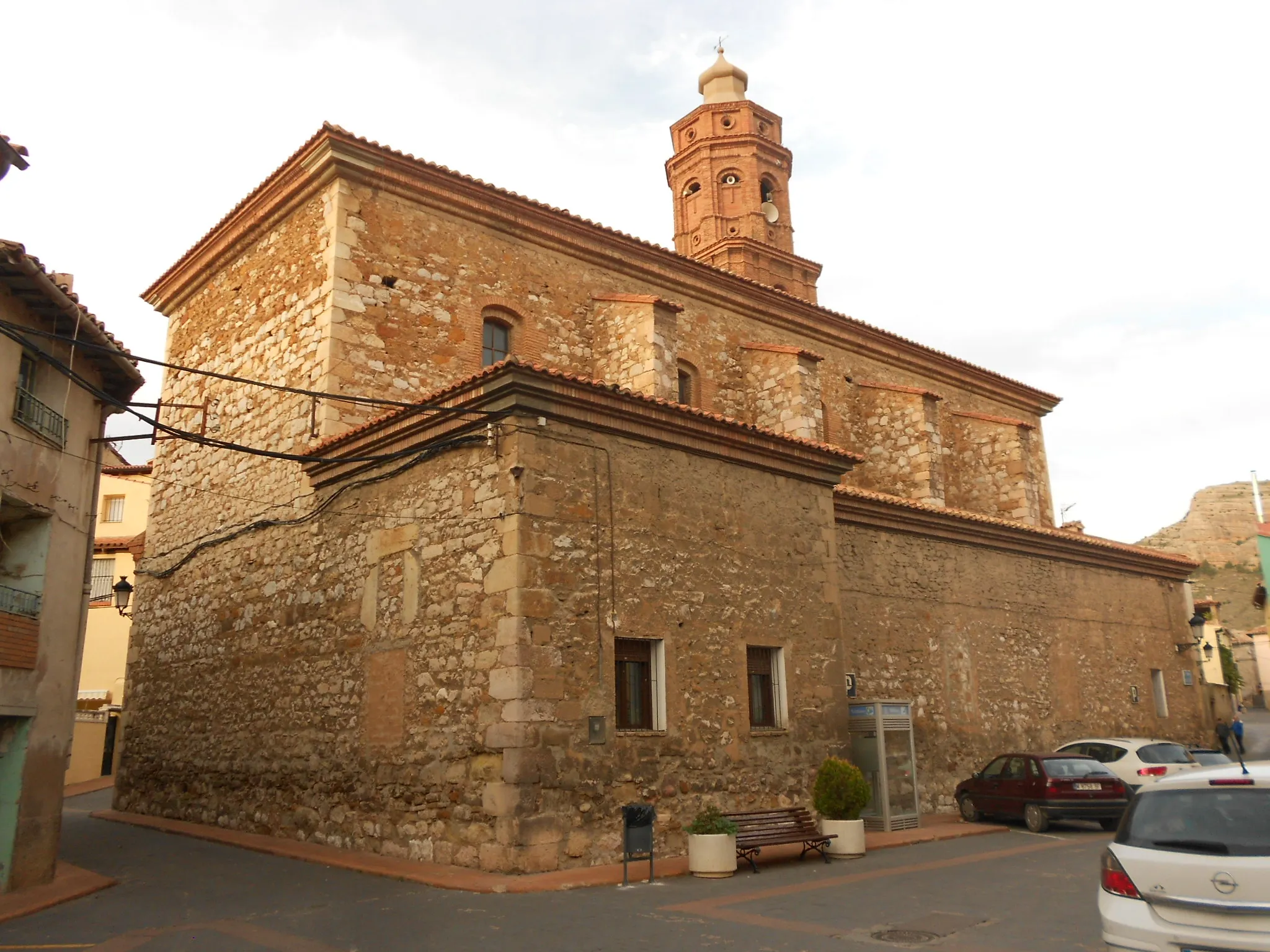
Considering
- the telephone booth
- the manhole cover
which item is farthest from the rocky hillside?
the manhole cover

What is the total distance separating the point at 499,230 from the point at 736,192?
14.5m

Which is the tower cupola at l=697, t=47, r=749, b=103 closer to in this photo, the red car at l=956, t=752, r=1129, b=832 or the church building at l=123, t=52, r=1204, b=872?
the church building at l=123, t=52, r=1204, b=872

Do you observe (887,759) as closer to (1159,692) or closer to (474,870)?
(474,870)

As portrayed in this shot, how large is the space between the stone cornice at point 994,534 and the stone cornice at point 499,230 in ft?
16.2

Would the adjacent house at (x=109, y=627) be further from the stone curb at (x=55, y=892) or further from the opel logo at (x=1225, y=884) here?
the opel logo at (x=1225, y=884)

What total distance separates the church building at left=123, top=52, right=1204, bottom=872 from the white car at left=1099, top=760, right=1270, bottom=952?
5811 mm

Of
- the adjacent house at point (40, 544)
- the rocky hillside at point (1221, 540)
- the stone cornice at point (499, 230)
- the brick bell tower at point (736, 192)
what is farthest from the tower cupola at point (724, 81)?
the rocky hillside at point (1221, 540)

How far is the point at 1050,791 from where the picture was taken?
45.3ft

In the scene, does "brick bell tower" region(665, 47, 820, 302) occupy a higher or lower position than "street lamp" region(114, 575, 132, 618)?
higher

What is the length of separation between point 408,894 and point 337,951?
6.77 ft

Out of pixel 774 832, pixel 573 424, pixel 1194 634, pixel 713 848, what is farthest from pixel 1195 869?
pixel 1194 634

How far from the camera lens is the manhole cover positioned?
711 cm

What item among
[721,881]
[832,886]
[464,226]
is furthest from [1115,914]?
[464,226]

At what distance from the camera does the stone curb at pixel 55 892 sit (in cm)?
877
